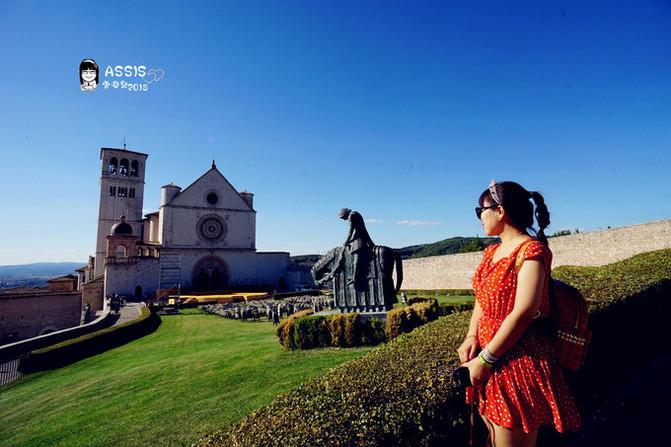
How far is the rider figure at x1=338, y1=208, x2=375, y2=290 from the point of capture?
9.84 m

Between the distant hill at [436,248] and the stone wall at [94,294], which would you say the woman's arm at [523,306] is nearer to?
the stone wall at [94,294]

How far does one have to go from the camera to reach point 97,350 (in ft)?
44.4

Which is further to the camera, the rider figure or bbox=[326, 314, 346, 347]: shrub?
the rider figure

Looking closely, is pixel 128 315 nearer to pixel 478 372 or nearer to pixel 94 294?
pixel 94 294

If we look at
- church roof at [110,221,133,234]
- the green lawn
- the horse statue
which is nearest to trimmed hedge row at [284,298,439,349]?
the green lawn

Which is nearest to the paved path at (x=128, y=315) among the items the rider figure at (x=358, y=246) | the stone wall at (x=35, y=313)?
the stone wall at (x=35, y=313)

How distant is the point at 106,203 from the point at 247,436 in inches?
1986

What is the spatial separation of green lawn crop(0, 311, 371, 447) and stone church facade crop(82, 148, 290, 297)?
25.4 metres

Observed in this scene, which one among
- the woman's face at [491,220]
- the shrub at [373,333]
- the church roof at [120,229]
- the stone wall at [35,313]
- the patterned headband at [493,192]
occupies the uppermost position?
the church roof at [120,229]

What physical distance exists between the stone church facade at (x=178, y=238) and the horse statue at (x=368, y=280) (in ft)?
99.0

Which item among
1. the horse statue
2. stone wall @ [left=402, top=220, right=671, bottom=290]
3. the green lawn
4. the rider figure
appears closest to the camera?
the green lawn

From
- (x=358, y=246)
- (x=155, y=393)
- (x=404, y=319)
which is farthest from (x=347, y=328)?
(x=155, y=393)

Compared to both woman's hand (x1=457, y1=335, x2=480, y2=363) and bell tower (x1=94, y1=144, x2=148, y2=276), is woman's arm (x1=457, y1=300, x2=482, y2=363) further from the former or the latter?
bell tower (x1=94, y1=144, x2=148, y2=276)

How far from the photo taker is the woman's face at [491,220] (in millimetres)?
2031
